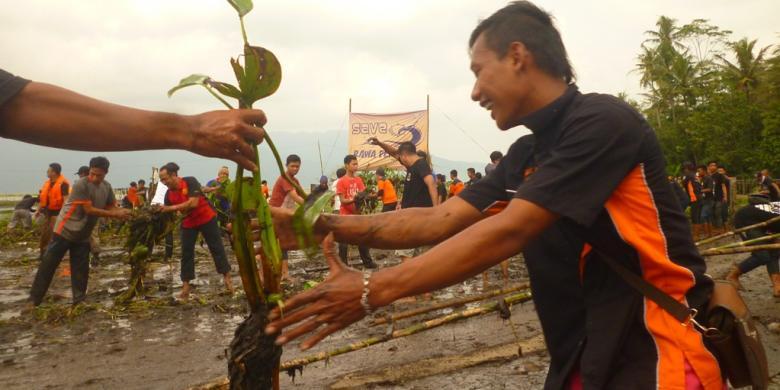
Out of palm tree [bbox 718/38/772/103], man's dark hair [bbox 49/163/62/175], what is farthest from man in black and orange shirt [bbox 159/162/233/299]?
palm tree [bbox 718/38/772/103]

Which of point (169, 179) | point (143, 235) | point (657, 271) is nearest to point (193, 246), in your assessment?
point (143, 235)

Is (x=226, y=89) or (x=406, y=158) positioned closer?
(x=226, y=89)

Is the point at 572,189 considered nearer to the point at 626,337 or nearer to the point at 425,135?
the point at 626,337

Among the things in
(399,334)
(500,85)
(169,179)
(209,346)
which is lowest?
(209,346)

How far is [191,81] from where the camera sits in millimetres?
1860

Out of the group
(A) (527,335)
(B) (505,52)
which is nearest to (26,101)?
(B) (505,52)

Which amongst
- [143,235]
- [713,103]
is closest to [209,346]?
[143,235]

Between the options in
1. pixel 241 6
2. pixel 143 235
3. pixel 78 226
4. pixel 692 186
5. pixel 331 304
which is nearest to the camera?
pixel 331 304

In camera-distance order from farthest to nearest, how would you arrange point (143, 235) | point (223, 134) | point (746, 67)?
point (746, 67), point (143, 235), point (223, 134)

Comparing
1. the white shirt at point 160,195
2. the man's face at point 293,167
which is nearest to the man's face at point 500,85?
the man's face at point 293,167

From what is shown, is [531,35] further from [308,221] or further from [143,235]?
[143,235]

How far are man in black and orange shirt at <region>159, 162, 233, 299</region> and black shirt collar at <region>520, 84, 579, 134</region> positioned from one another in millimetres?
6621

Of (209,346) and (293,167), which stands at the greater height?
(293,167)

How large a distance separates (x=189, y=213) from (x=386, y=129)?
620 inches
